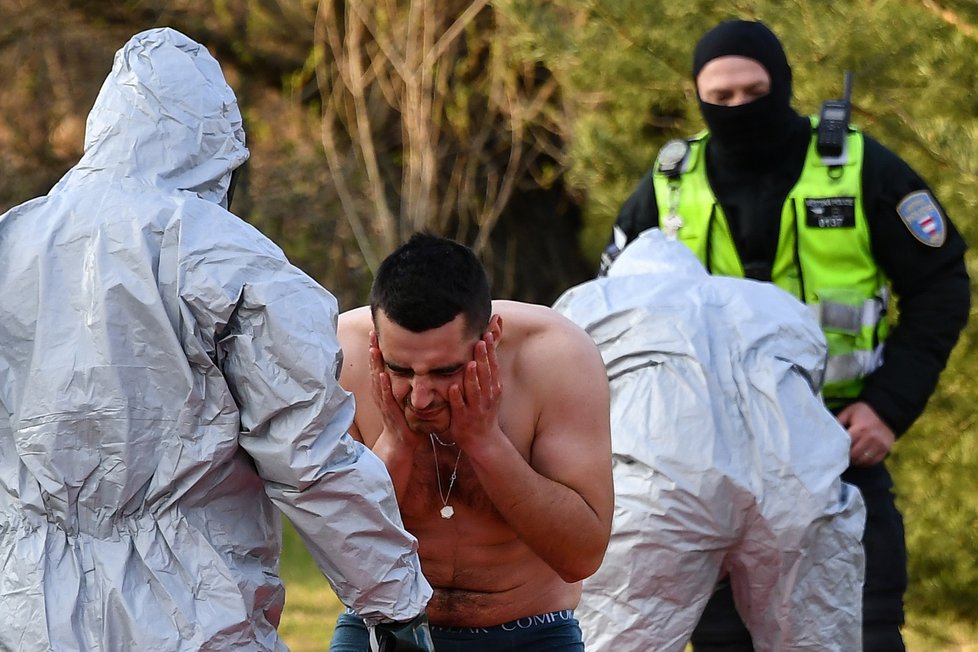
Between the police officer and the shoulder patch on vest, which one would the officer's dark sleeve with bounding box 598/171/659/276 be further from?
the shoulder patch on vest

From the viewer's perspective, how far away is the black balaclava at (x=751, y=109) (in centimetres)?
461

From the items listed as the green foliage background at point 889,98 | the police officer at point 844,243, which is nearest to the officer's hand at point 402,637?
the police officer at point 844,243

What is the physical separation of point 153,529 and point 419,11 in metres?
7.70

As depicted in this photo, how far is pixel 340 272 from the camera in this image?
38.2 ft

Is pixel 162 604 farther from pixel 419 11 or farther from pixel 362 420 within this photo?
pixel 419 11

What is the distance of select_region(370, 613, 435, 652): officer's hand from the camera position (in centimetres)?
292

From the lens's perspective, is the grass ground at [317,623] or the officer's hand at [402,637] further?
the grass ground at [317,623]

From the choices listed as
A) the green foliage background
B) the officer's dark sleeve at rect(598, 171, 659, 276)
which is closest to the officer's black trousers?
the officer's dark sleeve at rect(598, 171, 659, 276)

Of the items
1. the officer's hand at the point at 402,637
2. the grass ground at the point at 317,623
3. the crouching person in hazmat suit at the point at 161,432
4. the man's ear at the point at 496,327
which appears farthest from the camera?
the grass ground at the point at 317,623

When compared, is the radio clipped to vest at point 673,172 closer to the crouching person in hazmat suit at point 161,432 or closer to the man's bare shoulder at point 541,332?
the man's bare shoulder at point 541,332

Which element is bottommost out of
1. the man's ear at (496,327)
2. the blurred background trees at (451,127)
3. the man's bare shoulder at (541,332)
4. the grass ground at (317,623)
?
the grass ground at (317,623)

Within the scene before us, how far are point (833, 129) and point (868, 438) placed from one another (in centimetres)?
88

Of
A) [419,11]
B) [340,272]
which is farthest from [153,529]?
[340,272]

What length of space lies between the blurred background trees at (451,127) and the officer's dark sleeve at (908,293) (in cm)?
164
